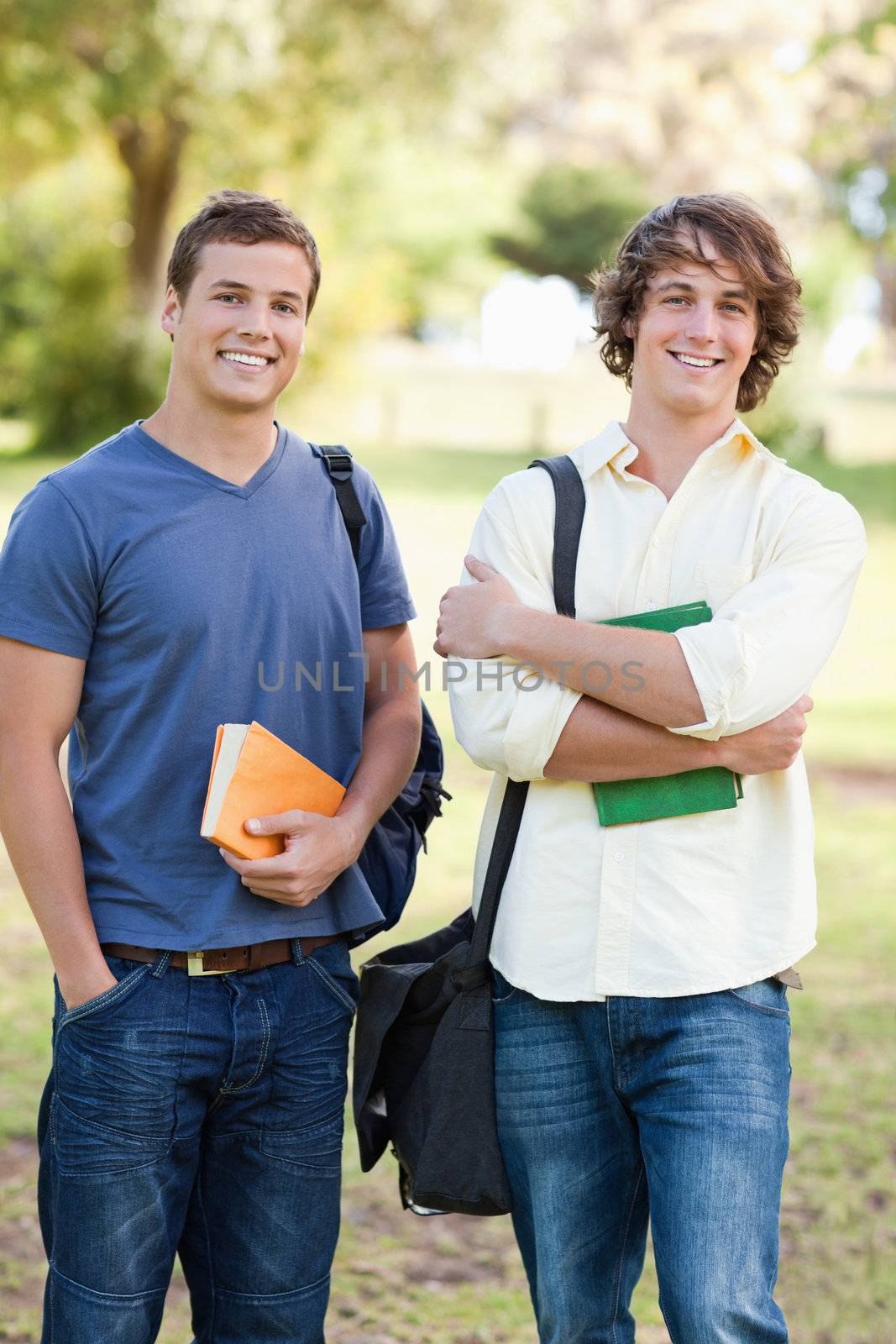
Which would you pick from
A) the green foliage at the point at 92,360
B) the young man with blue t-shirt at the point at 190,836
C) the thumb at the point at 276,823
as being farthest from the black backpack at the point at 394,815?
the green foliage at the point at 92,360

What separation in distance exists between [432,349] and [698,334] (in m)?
39.0

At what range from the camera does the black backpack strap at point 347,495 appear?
100 inches

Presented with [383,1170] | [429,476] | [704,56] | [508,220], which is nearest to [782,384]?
[429,476]

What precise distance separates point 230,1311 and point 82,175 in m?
24.3

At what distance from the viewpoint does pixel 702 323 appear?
2.29 m

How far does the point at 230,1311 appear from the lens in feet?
7.92

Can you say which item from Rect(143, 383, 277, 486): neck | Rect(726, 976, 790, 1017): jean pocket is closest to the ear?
Rect(143, 383, 277, 486): neck

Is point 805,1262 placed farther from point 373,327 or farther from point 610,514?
point 373,327

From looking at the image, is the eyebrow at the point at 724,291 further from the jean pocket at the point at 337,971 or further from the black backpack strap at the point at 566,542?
the jean pocket at the point at 337,971

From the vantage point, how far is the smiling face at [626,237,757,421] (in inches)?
91.0

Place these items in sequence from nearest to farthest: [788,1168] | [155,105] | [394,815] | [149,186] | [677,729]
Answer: [677,729] < [394,815] < [788,1168] < [155,105] < [149,186]

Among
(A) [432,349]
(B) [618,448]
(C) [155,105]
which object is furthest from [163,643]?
(A) [432,349]

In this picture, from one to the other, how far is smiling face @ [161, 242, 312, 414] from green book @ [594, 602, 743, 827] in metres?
0.76

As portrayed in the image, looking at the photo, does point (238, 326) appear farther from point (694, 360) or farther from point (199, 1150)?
point (199, 1150)
